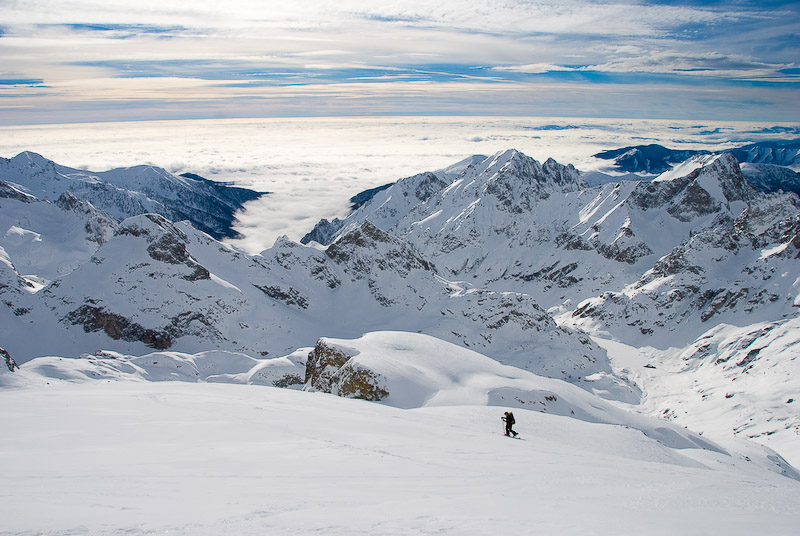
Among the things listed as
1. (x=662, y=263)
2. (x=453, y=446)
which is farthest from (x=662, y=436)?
(x=662, y=263)

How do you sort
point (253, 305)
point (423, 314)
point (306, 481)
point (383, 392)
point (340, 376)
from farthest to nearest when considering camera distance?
point (423, 314), point (253, 305), point (340, 376), point (383, 392), point (306, 481)

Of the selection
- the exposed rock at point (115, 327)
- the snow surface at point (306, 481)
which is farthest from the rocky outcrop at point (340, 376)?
the exposed rock at point (115, 327)

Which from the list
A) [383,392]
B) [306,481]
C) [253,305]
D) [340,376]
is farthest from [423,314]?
[306,481]

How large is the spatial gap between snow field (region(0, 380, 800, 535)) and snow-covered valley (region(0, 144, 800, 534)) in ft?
0.34

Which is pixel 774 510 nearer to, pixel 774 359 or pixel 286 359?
pixel 286 359

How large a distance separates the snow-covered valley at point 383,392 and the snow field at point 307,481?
0.10 metres

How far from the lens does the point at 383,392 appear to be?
4628 centimetres

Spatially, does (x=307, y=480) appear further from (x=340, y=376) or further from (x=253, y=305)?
(x=253, y=305)

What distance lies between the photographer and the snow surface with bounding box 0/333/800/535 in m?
9.47

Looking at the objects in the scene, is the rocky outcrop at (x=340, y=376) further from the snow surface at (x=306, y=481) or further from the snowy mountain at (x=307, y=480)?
the snow surface at (x=306, y=481)

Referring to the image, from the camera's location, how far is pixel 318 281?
155125 mm

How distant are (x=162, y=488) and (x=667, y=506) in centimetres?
1212

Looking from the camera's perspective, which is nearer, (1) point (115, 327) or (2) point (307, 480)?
(2) point (307, 480)

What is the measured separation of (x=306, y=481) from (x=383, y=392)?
1352 inches
